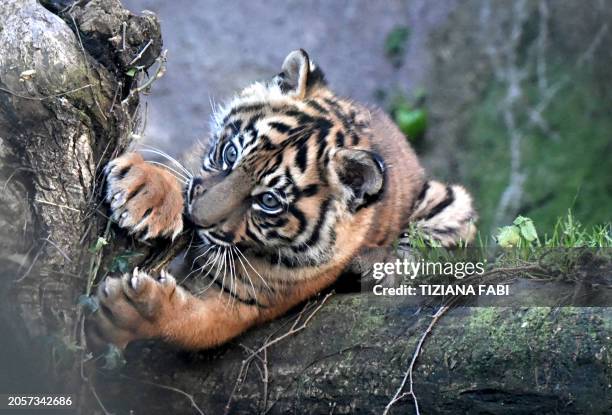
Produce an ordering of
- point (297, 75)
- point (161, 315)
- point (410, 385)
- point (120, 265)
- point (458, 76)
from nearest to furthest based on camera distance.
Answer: point (410, 385) < point (120, 265) < point (161, 315) < point (297, 75) < point (458, 76)

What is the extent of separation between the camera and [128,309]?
14.1 ft

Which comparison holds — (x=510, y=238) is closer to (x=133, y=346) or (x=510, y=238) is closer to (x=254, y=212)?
(x=254, y=212)

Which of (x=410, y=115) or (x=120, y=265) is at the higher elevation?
(x=410, y=115)

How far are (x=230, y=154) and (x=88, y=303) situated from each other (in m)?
1.12

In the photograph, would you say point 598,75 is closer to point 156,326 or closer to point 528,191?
point 528,191

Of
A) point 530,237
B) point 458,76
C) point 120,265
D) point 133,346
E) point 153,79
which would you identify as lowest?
point 133,346

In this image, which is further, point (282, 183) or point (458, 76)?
point (458, 76)

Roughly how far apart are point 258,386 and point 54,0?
6.89 feet

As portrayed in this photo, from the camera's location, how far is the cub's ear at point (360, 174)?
4.57m

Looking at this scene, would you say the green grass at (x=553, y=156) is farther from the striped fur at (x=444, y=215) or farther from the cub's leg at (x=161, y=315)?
the cub's leg at (x=161, y=315)

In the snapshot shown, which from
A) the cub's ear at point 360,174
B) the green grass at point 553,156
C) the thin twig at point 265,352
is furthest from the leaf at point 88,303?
the green grass at point 553,156

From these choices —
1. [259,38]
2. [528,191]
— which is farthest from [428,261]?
[259,38]

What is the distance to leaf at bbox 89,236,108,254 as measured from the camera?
4.17m

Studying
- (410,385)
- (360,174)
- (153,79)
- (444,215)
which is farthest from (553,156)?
(153,79)
